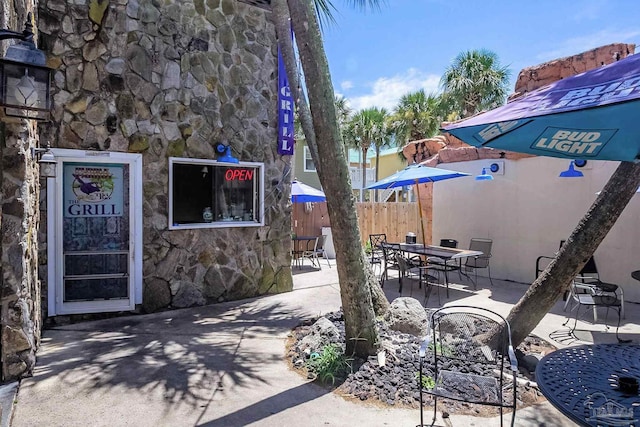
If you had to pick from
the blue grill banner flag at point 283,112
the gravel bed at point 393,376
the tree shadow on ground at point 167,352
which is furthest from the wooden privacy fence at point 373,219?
the gravel bed at point 393,376

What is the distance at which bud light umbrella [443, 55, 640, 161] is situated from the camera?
2.58 meters

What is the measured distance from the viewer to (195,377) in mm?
4113

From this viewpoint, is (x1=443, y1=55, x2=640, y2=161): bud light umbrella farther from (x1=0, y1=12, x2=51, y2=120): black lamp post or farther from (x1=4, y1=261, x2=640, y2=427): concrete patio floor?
(x1=0, y1=12, x2=51, y2=120): black lamp post

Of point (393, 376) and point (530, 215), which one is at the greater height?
point (530, 215)

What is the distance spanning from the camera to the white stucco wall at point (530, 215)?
24.1 ft

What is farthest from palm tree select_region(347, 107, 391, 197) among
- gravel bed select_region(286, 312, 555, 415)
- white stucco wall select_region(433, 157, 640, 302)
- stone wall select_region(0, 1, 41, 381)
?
stone wall select_region(0, 1, 41, 381)

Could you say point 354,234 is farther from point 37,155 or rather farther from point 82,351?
point 37,155

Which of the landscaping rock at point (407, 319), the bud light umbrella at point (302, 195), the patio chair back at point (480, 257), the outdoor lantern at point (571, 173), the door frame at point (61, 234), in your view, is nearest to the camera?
the landscaping rock at point (407, 319)

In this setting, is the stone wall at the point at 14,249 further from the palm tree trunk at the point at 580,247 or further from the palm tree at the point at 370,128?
the palm tree at the point at 370,128

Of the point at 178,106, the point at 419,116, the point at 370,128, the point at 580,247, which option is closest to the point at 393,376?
the point at 580,247

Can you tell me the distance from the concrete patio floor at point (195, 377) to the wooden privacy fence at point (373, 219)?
22.9 ft

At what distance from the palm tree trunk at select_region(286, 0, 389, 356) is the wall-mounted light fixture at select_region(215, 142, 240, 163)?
316cm

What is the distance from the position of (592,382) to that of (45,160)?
5.81 m

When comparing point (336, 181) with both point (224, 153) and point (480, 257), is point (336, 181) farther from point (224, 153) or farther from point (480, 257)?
point (480, 257)
